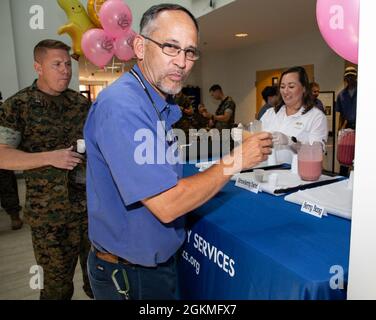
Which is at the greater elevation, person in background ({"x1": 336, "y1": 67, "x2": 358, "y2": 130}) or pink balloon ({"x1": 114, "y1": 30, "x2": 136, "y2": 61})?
pink balloon ({"x1": 114, "y1": 30, "x2": 136, "y2": 61})

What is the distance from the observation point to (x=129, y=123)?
805mm

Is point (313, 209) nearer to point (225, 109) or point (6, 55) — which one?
point (225, 109)

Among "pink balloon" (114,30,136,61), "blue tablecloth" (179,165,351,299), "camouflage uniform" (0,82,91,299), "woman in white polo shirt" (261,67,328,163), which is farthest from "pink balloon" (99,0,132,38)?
"blue tablecloth" (179,165,351,299)

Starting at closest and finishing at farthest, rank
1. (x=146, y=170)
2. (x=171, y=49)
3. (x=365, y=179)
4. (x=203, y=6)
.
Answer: (x=365, y=179) < (x=146, y=170) < (x=171, y=49) < (x=203, y=6)

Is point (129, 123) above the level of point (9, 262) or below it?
above

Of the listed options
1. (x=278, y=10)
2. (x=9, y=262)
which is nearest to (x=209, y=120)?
(x=278, y=10)

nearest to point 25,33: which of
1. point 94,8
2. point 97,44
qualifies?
point 94,8

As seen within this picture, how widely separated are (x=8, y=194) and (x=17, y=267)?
124 centimetres

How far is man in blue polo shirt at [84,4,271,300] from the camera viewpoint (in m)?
0.81

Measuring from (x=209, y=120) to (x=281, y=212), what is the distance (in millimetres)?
4523

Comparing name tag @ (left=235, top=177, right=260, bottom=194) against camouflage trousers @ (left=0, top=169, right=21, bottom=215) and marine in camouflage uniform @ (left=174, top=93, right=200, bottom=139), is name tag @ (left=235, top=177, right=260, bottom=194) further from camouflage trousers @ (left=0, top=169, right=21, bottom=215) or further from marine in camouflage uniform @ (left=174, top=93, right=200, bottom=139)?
marine in camouflage uniform @ (left=174, top=93, right=200, bottom=139)

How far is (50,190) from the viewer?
1.66 metres

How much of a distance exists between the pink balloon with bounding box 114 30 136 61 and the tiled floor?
2.12 metres

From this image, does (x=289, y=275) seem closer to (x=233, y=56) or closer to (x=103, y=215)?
(x=103, y=215)
